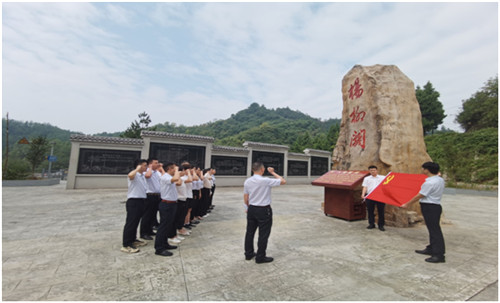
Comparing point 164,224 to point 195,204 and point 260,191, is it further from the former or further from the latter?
point 195,204

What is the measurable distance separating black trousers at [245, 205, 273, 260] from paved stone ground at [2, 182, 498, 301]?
0.53 ft

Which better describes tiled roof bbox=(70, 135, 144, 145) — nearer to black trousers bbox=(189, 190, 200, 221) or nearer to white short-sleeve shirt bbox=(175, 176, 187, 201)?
black trousers bbox=(189, 190, 200, 221)

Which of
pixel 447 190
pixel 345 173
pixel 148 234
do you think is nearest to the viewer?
pixel 148 234

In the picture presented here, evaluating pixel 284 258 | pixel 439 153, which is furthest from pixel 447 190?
pixel 284 258

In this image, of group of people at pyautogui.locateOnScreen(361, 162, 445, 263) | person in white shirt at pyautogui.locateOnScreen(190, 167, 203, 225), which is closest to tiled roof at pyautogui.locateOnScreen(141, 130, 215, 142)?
person in white shirt at pyautogui.locateOnScreen(190, 167, 203, 225)

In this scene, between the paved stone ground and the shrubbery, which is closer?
the paved stone ground

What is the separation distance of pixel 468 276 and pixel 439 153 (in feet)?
71.7

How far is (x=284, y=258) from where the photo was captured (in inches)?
118

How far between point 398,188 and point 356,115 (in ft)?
8.55

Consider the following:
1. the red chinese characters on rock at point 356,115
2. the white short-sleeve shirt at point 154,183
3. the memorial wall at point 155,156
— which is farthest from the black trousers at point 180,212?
the memorial wall at point 155,156

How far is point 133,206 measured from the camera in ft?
10.6

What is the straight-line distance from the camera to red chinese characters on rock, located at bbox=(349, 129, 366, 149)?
5.71 m

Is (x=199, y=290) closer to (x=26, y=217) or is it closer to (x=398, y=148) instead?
(x=398, y=148)

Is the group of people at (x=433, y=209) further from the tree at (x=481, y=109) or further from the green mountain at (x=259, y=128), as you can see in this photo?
the tree at (x=481, y=109)
